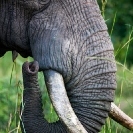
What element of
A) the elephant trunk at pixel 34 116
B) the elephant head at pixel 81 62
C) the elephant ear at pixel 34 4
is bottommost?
the elephant trunk at pixel 34 116

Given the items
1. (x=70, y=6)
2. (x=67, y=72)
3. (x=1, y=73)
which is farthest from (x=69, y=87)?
(x=1, y=73)

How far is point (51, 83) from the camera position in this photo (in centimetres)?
607

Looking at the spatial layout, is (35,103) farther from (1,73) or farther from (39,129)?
(1,73)

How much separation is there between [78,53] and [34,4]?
0.48 metres

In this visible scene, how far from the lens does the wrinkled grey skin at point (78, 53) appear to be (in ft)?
19.9

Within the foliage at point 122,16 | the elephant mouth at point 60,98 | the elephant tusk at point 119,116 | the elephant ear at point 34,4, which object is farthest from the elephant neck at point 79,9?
the foliage at point 122,16

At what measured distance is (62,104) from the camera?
6.00 m

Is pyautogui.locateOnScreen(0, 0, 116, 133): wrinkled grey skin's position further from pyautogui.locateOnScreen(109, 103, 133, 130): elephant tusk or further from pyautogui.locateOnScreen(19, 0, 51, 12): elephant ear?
pyautogui.locateOnScreen(109, 103, 133, 130): elephant tusk

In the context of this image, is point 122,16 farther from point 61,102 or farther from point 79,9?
point 61,102

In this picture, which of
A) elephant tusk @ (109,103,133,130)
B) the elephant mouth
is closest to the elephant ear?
the elephant mouth

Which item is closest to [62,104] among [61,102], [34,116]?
[61,102]

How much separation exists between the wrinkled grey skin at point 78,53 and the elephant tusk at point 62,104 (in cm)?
8

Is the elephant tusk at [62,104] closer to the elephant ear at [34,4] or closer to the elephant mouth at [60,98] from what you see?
the elephant mouth at [60,98]

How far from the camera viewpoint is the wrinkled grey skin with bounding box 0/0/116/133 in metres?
6.07
